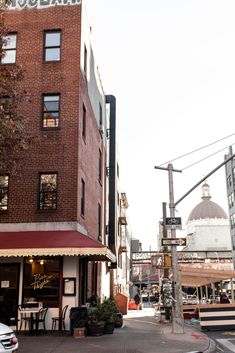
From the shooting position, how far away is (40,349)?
507 inches

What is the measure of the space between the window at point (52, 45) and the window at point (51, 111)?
1954mm

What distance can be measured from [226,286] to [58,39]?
85.3 m

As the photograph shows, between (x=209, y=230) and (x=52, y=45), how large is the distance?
99.8 meters

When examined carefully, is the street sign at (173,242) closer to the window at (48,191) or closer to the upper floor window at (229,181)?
the window at (48,191)

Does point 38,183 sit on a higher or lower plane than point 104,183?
lower

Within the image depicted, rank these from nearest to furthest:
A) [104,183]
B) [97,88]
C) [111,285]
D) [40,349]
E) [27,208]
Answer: [40,349] < [27,208] < [97,88] < [104,183] < [111,285]

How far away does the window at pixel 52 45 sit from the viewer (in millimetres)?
20938

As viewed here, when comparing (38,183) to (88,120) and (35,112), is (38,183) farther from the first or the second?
(88,120)

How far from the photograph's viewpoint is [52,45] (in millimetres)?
21062

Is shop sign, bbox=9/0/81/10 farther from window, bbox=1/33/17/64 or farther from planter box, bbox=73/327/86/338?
planter box, bbox=73/327/86/338

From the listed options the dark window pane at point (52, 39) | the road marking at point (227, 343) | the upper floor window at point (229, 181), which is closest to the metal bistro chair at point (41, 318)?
the road marking at point (227, 343)

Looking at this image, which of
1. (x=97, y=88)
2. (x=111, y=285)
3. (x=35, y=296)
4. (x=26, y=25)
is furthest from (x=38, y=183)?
(x=111, y=285)

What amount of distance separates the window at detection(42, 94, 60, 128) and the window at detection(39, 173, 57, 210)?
2281mm

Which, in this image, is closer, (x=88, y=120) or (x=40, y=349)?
(x=40, y=349)
